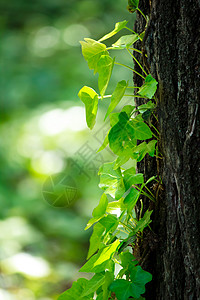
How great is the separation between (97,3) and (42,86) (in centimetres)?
94

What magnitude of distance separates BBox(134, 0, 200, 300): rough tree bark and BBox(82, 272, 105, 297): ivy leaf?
11 centimetres

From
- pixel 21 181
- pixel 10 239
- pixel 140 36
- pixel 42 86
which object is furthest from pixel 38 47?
pixel 140 36

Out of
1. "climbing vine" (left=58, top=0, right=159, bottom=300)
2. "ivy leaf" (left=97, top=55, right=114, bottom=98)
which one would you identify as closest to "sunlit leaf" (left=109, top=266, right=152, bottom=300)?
"climbing vine" (left=58, top=0, right=159, bottom=300)

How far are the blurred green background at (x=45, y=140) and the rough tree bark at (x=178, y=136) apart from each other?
126cm

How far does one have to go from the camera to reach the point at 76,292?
0.74 metres

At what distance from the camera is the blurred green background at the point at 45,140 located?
215 cm

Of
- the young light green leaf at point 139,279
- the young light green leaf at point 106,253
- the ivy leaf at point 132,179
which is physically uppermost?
the ivy leaf at point 132,179

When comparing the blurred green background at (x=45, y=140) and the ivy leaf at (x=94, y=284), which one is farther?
the blurred green background at (x=45, y=140)

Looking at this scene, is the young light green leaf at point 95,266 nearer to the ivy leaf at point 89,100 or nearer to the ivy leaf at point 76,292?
the ivy leaf at point 76,292

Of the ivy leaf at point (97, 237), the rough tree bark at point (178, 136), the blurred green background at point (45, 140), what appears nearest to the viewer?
the rough tree bark at point (178, 136)

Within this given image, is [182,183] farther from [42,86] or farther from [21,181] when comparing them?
[42,86]

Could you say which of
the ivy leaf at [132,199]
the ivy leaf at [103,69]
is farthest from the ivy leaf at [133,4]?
the ivy leaf at [132,199]

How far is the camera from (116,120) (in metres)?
0.66

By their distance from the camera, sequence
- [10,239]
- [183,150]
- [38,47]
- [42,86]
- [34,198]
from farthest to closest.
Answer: [38,47], [42,86], [34,198], [10,239], [183,150]
